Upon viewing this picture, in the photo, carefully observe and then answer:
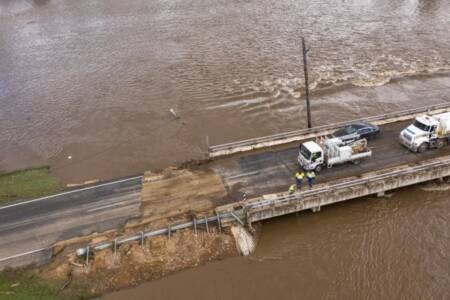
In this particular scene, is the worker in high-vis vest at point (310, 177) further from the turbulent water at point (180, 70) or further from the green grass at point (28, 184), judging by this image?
the green grass at point (28, 184)

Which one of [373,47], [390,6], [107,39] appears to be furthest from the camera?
[390,6]

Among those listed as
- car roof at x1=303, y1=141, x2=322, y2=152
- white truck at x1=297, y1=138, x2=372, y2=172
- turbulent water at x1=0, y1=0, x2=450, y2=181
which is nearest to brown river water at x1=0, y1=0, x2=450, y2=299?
turbulent water at x1=0, y1=0, x2=450, y2=181

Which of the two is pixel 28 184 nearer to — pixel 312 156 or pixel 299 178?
pixel 299 178

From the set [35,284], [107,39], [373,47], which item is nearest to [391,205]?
[35,284]

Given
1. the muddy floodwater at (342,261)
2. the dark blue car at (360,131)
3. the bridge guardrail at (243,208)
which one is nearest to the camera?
the muddy floodwater at (342,261)

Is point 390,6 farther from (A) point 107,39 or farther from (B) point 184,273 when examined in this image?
(B) point 184,273

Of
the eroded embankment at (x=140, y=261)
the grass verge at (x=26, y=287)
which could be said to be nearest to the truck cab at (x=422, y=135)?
the eroded embankment at (x=140, y=261)

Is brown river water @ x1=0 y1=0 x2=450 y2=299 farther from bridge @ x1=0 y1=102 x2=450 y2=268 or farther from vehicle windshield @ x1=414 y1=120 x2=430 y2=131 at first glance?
vehicle windshield @ x1=414 y1=120 x2=430 y2=131
